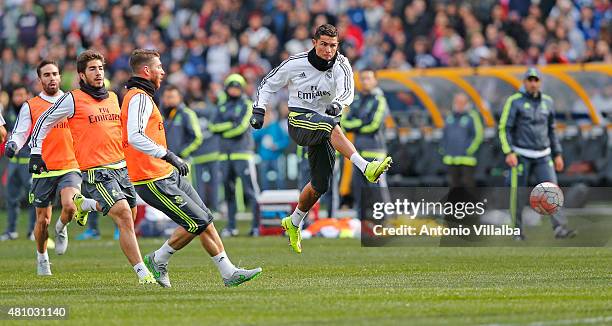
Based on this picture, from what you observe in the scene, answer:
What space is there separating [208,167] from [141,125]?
13.2 meters

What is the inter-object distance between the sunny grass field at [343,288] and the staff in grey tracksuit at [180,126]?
413 cm

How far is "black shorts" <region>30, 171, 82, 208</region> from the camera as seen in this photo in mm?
16969

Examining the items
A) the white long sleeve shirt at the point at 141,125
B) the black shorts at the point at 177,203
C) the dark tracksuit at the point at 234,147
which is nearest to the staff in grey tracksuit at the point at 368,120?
the dark tracksuit at the point at 234,147

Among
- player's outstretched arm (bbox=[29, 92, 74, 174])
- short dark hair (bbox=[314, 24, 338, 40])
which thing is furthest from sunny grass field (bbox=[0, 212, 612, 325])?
short dark hair (bbox=[314, 24, 338, 40])

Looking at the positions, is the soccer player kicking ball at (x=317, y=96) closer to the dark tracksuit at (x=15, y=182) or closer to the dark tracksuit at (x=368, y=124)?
the dark tracksuit at (x=368, y=124)

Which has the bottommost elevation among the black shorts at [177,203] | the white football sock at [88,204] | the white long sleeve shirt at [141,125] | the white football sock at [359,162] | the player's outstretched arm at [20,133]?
the white football sock at [88,204]

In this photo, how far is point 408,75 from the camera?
30.8 metres

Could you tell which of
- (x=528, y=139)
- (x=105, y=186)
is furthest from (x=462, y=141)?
(x=105, y=186)

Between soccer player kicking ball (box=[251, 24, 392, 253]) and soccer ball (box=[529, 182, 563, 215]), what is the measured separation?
236 inches

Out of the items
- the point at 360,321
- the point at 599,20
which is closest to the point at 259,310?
the point at 360,321

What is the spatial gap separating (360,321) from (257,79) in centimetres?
2104

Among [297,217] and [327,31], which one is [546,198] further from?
[327,31]

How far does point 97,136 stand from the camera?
1494 cm

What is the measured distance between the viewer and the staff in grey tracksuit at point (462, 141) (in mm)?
26469
